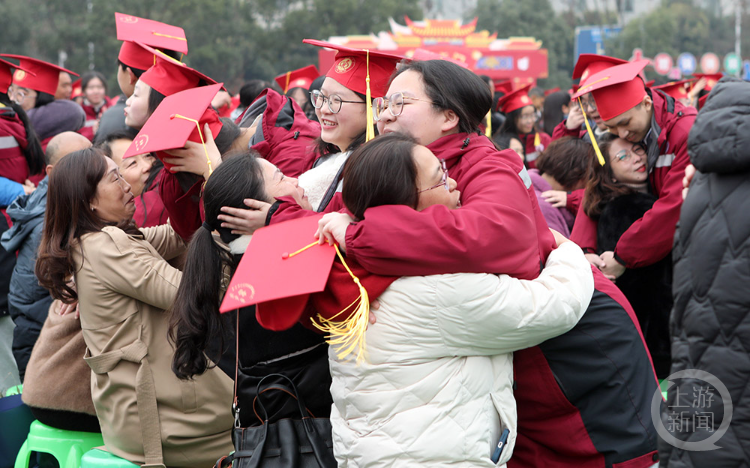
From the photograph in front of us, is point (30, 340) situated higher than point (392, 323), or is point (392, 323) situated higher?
point (392, 323)

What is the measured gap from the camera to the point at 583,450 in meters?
2.09

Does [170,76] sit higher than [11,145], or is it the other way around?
[170,76]

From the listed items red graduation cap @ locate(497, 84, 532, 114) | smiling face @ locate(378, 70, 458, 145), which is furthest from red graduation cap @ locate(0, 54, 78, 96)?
smiling face @ locate(378, 70, 458, 145)

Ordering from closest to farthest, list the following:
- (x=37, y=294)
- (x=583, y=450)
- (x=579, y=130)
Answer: (x=583, y=450) < (x=37, y=294) < (x=579, y=130)

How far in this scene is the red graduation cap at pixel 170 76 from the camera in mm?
3193

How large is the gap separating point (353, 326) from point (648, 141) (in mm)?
2233

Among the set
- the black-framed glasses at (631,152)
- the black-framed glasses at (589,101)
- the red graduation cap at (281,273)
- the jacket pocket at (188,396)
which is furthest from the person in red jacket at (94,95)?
the red graduation cap at (281,273)

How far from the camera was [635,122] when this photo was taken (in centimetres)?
353

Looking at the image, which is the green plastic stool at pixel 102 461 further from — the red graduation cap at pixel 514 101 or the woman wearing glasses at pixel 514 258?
the red graduation cap at pixel 514 101

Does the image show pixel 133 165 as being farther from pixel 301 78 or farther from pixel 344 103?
pixel 301 78

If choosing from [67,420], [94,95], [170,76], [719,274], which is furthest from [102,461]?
[94,95]

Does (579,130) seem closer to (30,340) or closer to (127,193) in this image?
(127,193)

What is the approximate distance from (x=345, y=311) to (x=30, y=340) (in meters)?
2.74

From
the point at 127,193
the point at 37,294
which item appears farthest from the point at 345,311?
the point at 37,294
